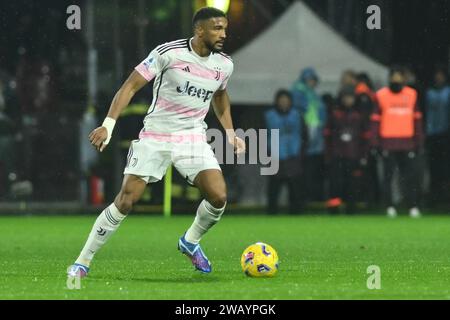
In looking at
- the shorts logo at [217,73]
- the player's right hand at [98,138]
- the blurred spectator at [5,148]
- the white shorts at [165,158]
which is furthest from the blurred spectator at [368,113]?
the player's right hand at [98,138]

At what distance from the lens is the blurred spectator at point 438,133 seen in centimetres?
2195

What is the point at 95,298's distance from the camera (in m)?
9.25

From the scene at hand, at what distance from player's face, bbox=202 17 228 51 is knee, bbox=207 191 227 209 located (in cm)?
118

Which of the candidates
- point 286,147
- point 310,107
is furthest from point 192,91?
point 310,107

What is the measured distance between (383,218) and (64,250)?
7.71 metres

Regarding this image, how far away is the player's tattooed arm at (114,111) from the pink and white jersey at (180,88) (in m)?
0.26

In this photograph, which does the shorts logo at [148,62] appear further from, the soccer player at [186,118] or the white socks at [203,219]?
the white socks at [203,219]

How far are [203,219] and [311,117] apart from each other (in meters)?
11.2

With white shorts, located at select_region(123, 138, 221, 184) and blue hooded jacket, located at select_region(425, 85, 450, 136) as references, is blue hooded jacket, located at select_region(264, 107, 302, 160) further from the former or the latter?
white shorts, located at select_region(123, 138, 221, 184)

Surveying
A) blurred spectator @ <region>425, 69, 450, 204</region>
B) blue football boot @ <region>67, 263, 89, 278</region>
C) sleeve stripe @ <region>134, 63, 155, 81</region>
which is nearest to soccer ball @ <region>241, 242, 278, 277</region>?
blue football boot @ <region>67, 263, 89, 278</region>

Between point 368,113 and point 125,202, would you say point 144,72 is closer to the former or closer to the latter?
point 125,202

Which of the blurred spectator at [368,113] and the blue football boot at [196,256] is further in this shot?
the blurred spectator at [368,113]
